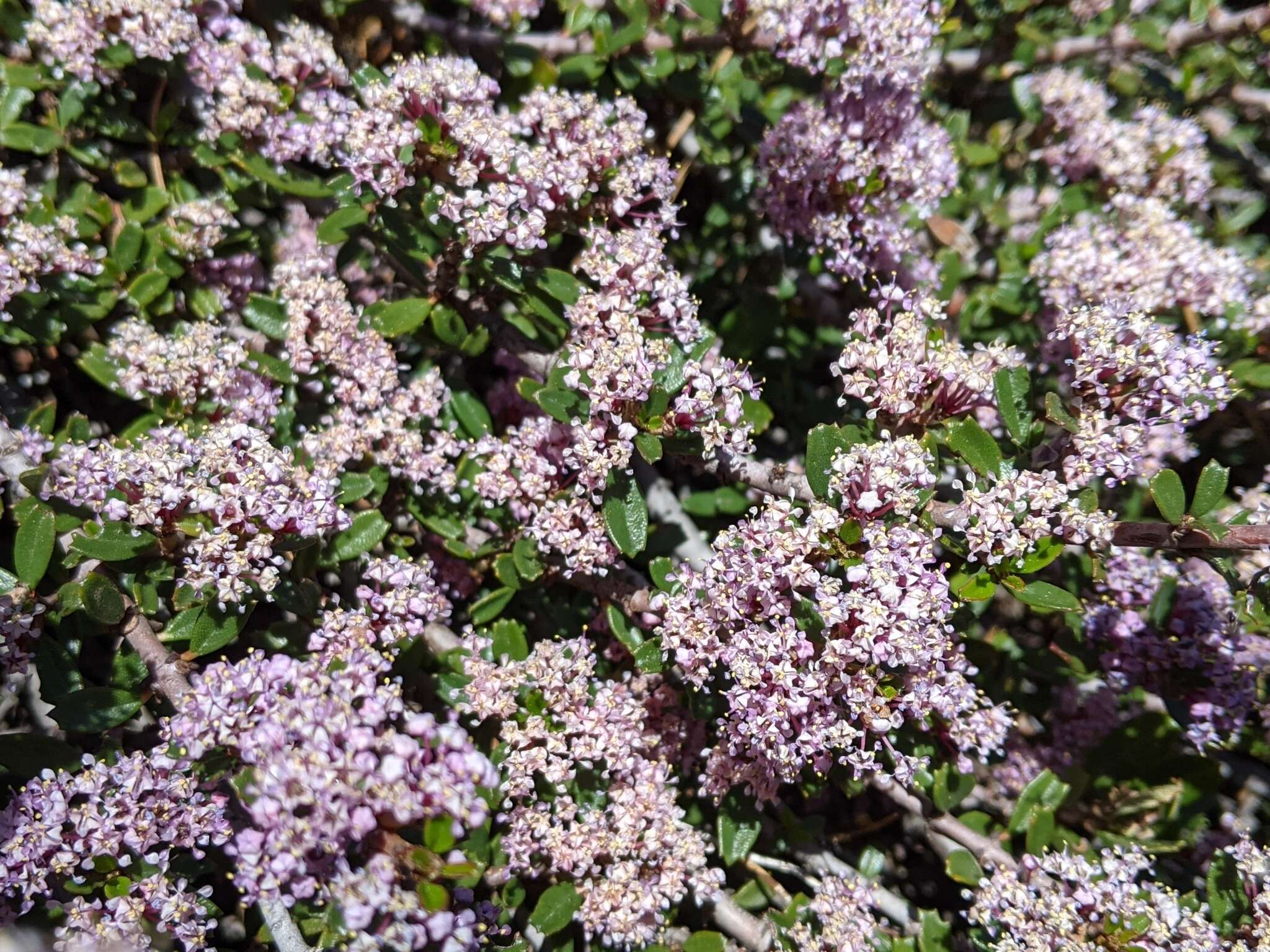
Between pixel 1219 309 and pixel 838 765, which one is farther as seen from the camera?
pixel 1219 309

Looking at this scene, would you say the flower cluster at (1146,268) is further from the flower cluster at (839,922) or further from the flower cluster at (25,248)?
the flower cluster at (25,248)

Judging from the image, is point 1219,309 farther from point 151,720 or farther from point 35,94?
point 35,94

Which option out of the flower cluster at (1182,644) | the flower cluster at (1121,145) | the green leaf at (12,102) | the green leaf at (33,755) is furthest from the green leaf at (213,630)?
the flower cluster at (1121,145)

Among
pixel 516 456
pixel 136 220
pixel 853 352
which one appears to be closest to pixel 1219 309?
pixel 853 352

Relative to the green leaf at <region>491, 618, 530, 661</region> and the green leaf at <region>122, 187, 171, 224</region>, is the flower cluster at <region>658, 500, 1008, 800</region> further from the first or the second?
the green leaf at <region>122, 187, 171, 224</region>

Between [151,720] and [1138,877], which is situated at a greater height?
[151,720]

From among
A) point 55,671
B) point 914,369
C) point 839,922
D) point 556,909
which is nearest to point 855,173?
point 914,369

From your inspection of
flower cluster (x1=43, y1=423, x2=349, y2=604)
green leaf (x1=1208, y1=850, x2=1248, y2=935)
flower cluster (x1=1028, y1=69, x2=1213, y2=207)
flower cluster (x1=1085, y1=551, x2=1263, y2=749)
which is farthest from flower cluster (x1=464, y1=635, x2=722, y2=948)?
flower cluster (x1=1028, y1=69, x2=1213, y2=207)
